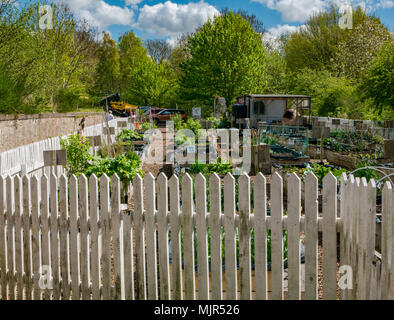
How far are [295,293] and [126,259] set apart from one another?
4.44 ft

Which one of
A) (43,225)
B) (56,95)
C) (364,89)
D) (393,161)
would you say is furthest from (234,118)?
(43,225)

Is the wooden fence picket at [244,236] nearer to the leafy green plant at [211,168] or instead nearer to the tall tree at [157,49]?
the leafy green plant at [211,168]

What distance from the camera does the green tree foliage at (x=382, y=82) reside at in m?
15.3

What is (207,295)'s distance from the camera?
3.25 metres

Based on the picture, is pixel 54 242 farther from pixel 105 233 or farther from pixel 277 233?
pixel 277 233

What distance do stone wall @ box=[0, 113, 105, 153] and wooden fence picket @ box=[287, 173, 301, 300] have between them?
20.9 feet

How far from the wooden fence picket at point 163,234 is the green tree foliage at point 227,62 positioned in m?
29.5

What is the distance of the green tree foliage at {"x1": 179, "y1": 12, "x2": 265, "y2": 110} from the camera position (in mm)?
32062

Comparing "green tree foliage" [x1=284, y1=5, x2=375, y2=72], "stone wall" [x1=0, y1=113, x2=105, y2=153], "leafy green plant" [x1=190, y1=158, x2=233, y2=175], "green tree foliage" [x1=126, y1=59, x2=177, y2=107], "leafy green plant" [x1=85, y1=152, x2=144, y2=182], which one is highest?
"green tree foliage" [x1=284, y1=5, x2=375, y2=72]

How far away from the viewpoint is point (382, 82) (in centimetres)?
1528

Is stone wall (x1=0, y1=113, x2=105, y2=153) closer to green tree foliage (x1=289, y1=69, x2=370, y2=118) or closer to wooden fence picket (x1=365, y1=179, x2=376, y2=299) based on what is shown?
wooden fence picket (x1=365, y1=179, x2=376, y2=299)

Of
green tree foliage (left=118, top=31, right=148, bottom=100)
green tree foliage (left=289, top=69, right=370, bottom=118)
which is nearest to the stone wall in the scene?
green tree foliage (left=289, top=69, right=370, bottom=118)

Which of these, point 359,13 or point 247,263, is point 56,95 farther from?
point 359,13

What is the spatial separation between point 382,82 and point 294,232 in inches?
553
